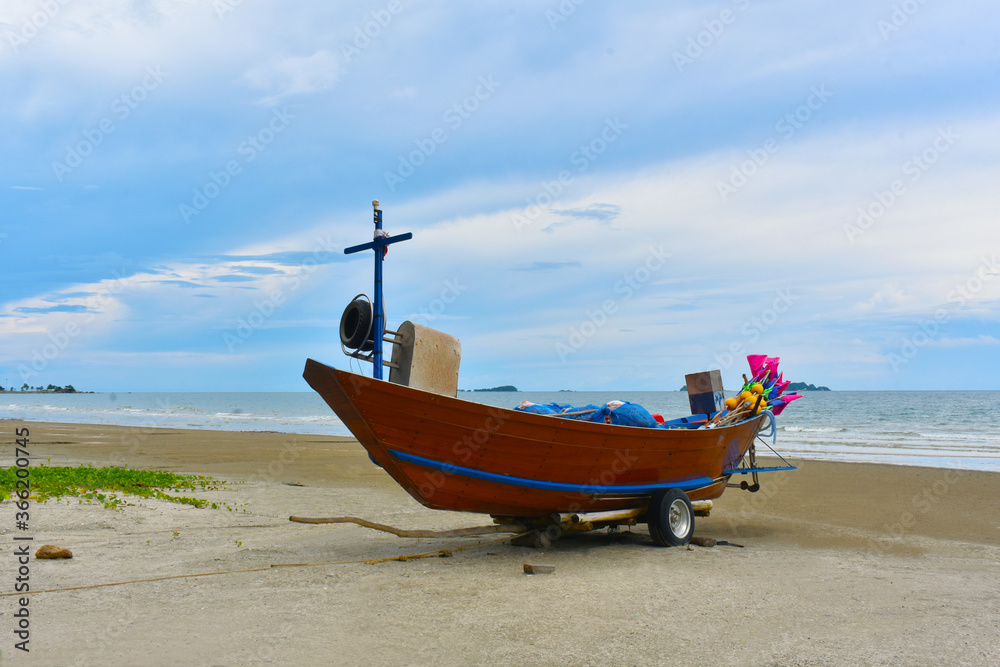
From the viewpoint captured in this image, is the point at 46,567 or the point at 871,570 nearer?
the point at 46,567

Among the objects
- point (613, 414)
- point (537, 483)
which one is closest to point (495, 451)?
point (537, 483)

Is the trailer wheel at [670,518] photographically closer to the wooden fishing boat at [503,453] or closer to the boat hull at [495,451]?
the wooden fishing boat at [503,453]

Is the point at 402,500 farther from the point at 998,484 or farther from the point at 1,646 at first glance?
the point at 998,484

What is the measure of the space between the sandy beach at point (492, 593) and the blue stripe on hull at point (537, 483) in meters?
0.64

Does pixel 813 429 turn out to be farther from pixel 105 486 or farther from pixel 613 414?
pixel 105 486

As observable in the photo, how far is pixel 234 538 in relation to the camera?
309 inches

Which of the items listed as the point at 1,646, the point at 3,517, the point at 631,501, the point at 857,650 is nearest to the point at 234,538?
the point at 3,517

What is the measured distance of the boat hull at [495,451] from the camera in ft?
19.6

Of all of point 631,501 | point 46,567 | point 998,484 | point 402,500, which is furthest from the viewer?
point 998,484

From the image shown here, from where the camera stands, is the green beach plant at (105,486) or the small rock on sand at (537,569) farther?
the green beach plant at (105,486)

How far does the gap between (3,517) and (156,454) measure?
519 inches

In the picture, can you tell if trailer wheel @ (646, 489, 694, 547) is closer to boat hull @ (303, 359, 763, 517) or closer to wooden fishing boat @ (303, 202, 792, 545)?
wooden fishing boat @ (303, 202, 792, 545)

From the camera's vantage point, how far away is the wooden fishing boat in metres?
6.01

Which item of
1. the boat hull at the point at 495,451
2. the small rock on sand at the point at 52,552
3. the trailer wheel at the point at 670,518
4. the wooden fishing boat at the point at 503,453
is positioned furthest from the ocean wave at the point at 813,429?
the small rock on sand at the point at 52,552
